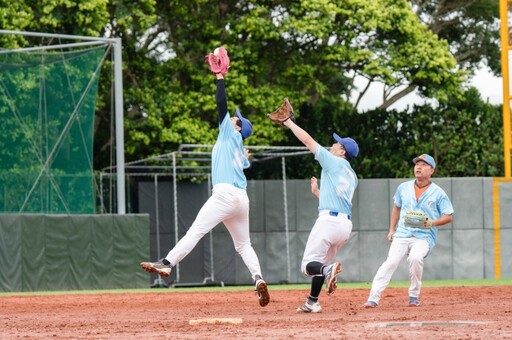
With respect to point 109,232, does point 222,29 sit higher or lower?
higher

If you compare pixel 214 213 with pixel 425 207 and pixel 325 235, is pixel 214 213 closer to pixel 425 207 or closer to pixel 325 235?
pixel 325 235

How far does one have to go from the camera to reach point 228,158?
1257cm

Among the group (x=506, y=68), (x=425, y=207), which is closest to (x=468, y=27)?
(x=506, y=68)

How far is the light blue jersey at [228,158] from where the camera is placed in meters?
12.6

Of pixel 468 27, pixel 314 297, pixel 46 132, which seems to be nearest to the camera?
pixel 314 297

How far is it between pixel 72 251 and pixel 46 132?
91.0 inches

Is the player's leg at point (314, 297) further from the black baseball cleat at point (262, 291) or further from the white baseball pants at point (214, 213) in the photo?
the white baseball pants at point (214, 213)

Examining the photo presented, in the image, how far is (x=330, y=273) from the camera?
38.9 ft

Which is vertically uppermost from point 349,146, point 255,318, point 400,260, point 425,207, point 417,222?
point 349,146

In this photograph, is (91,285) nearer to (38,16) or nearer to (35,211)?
(35,211)

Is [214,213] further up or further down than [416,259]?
further up

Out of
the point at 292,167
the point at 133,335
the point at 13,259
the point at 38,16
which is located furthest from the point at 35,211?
the point at 133,335

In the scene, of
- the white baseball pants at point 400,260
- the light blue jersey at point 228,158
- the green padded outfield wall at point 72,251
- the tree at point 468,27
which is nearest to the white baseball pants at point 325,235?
the light blue jersey at point 228,158

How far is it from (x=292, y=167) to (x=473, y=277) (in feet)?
20.4
